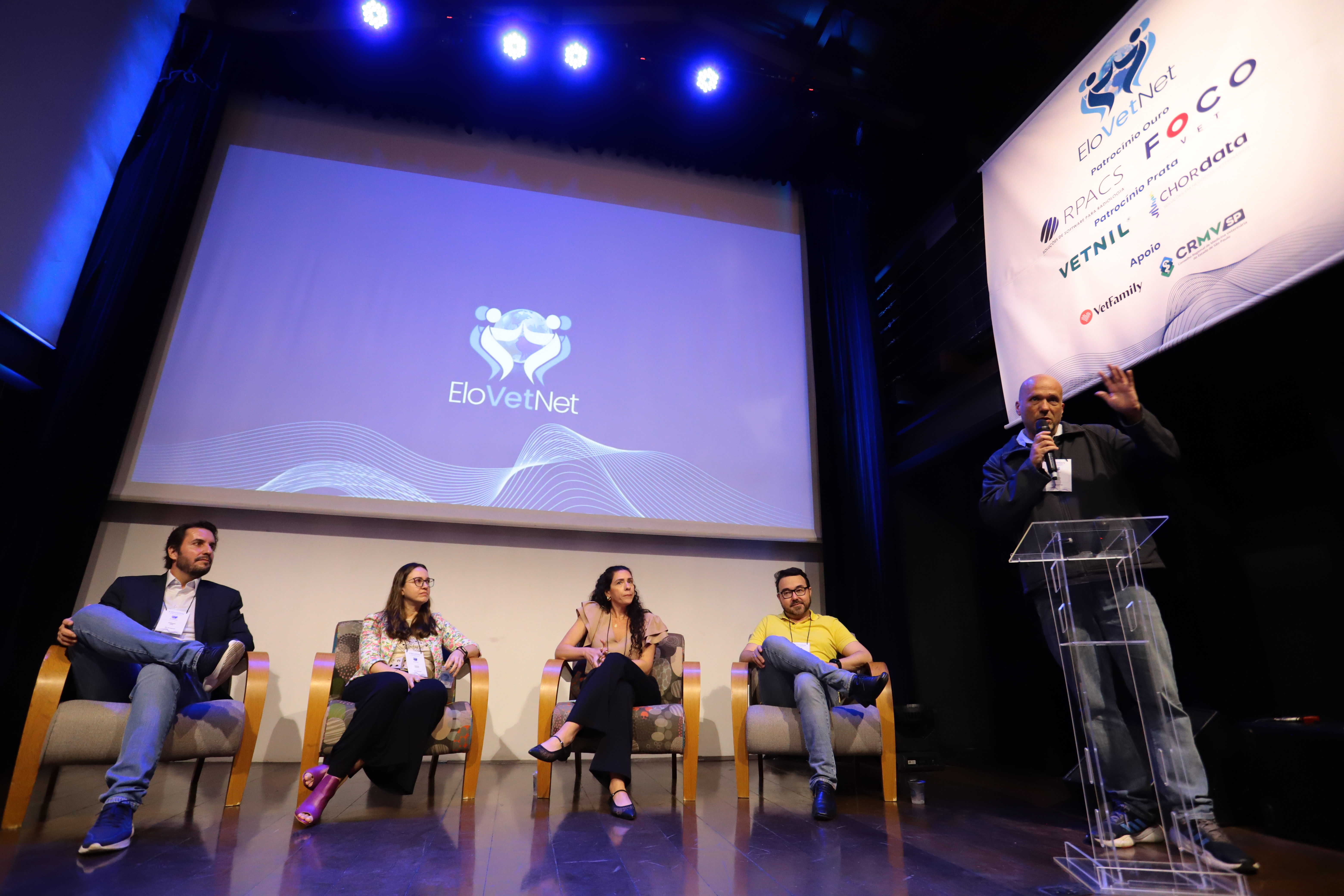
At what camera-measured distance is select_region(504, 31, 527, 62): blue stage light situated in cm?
435

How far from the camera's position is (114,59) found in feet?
12.3

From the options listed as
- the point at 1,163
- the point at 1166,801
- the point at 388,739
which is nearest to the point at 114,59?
the point at 1,163

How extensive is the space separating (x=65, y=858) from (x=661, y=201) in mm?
4554

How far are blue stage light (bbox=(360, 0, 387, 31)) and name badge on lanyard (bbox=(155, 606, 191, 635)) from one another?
3.61 metres

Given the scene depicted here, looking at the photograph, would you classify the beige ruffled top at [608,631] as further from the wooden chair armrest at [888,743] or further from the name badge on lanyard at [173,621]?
the name badge on lanyard at [173,621]

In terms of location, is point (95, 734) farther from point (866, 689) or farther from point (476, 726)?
point (866, 689)

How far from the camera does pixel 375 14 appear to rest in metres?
4.16

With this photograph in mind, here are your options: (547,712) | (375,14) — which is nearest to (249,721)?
(547,712)

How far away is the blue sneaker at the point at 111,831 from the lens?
6.01 feet

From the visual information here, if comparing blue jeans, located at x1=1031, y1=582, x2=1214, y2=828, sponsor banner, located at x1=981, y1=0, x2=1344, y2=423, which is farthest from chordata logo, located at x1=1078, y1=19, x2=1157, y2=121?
blue jeans, located at x1=1031, y1=582, x2=1214, y2=828

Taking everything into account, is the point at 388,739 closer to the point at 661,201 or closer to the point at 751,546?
the point at 751,546

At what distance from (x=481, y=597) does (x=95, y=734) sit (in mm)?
1892

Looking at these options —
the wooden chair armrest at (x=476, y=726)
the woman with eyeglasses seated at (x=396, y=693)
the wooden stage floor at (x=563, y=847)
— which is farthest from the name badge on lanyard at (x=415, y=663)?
the wooden stage floor at (x=563, y=847)

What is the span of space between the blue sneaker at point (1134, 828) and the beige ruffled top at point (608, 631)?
1.91 metres
